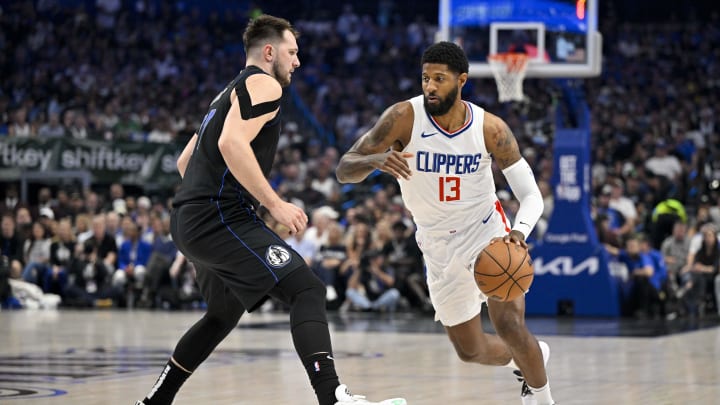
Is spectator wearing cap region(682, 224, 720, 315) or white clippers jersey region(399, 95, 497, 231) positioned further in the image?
spectator wearing cap region(682, 224, 720, 315)

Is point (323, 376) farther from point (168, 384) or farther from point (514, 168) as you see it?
point (514, 168)

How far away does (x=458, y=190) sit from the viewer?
652cm

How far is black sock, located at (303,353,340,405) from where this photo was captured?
5363 millimetres

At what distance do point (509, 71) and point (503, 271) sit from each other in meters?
10.1

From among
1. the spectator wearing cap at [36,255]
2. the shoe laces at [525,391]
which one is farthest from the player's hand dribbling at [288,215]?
the spectator wearing cap at [36,255]

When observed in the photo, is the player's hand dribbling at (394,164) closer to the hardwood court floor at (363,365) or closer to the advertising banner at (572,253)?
the hardwood court floor at (363,365)

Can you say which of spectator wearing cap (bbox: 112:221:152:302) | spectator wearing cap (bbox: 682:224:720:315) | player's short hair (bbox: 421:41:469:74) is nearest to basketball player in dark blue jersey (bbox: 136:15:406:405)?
player's short hair (bbox: 421:41:469:74)

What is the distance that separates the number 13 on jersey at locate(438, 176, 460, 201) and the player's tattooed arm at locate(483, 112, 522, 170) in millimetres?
268

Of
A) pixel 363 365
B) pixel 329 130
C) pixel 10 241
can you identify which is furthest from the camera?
pixel 329 130

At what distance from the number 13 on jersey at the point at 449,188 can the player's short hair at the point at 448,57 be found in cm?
63

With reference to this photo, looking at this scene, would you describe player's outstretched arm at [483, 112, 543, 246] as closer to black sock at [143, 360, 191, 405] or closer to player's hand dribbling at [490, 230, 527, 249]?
player's hand dribbling at [490, 230, 527, 249]

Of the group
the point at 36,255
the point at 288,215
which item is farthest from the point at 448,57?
the point at 36,255

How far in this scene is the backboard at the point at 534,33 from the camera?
15719mm

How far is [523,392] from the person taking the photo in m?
6.70
